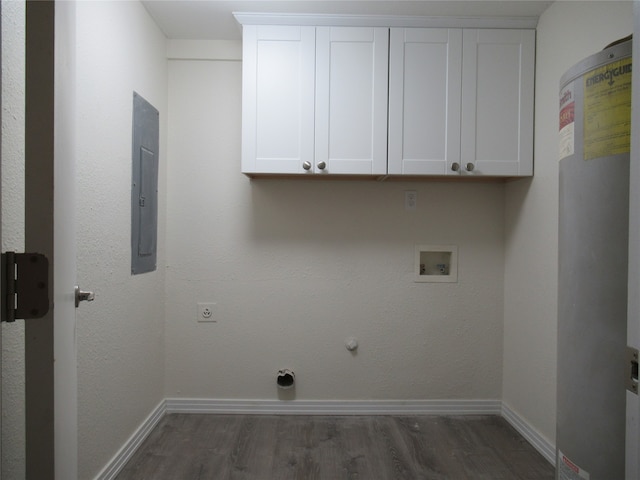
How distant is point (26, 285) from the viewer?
61 cm

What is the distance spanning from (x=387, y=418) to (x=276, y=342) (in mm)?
800

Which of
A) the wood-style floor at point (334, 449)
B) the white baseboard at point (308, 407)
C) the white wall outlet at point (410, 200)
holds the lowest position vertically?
the wood-style floor at point (334, 449)

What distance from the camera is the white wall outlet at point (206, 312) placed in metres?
2.15

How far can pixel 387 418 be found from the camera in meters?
2.10

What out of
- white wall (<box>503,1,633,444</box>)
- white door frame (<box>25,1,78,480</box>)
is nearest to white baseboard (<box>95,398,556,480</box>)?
white wall (<box>503,1,633,444</box>)

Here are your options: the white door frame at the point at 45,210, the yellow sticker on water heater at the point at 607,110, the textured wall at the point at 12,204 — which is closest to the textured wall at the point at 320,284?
the textured wall at the point at 12,204

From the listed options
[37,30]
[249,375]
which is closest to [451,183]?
[249,375]

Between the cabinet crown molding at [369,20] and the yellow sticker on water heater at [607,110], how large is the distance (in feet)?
4.00

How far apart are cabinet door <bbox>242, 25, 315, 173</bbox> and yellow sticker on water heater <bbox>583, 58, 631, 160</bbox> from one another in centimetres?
124

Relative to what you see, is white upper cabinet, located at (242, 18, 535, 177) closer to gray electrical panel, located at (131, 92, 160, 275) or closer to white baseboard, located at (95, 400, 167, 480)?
gray electrical panel, located at (131, 92, 160, 275)

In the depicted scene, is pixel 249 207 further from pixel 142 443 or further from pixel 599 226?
pixel 599 226

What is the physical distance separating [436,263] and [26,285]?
79.5 inches

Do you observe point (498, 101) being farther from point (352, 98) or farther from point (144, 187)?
point (144, 187)

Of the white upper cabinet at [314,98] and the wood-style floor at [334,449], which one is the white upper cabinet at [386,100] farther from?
the wood-style floor at [334,449]
